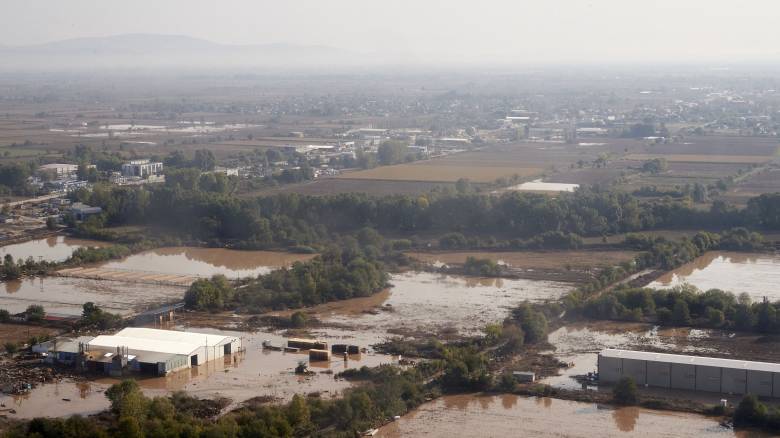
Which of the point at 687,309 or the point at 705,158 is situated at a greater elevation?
the point at 687,309

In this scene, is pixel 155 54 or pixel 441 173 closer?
pixel 441 173

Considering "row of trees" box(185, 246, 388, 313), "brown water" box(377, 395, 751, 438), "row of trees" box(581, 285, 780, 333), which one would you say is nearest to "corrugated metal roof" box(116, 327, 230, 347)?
"row of trees" box(185, 246, 388, 313)

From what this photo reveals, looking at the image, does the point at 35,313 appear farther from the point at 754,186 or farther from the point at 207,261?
Answer: the point at 754,186

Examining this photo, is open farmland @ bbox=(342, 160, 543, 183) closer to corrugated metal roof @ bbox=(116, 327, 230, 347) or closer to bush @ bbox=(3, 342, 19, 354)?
corrugated metal roof @ bbox=(116, 327, 230, 347)

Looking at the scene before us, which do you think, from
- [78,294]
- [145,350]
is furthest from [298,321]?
[78,294]

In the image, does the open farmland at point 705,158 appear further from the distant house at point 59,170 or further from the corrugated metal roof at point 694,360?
A: the corrugated metal roof at point 694,360

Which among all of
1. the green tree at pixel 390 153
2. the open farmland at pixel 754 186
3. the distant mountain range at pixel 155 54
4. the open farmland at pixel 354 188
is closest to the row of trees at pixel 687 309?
the open farmland at pixel 754 186

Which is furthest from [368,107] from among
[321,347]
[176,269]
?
[321,347]
